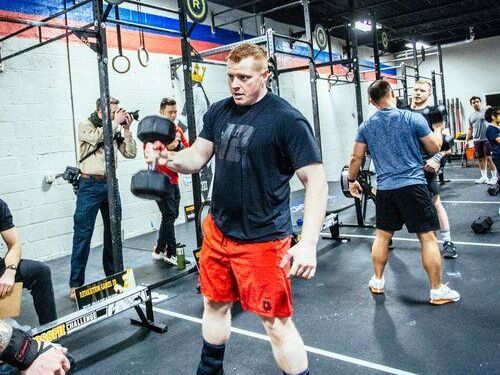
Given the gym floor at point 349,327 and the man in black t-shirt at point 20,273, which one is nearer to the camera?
the gym floor at point 349,327

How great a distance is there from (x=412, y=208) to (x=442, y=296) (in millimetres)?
620

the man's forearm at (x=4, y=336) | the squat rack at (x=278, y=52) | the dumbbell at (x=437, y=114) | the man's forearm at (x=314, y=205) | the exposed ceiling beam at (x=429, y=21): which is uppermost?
the exposed ceiling beam at (x=429, y=21)

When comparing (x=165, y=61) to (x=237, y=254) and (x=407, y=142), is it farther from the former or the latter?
(x=237, y=254)

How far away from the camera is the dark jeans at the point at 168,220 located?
4.04 metres

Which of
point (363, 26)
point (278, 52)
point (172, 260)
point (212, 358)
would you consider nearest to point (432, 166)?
point (212, 358)

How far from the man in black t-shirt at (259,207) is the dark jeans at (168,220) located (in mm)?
2310

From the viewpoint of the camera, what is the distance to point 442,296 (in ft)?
9.04

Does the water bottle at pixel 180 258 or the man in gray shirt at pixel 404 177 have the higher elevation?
the man in gray shirt at pixel 404 177

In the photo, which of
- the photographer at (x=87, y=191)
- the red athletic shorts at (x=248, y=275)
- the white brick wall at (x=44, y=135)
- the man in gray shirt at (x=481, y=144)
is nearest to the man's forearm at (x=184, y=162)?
the red athletic shorts at (x=248, y=275)

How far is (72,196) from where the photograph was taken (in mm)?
5102

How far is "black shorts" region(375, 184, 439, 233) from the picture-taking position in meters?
2.69

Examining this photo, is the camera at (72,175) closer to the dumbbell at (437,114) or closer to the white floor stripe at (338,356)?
the white floor stripe at (338,356)

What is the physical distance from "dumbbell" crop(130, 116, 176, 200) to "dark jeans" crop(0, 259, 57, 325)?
997mm

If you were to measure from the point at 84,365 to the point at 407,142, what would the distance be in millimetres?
2376
